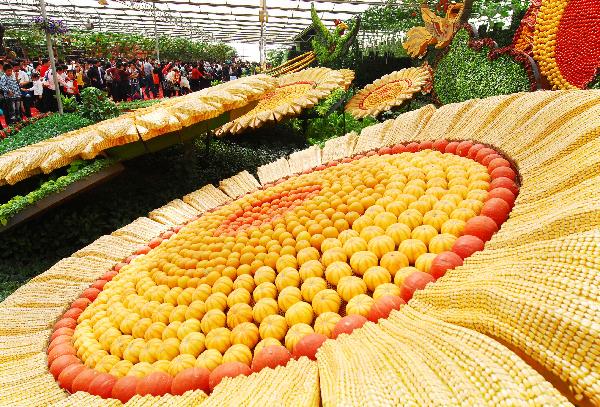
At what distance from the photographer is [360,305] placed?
1486 millimetres

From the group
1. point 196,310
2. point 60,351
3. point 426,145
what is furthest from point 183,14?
point 196,310

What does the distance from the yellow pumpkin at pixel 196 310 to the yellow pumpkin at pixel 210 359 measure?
0.78 feet

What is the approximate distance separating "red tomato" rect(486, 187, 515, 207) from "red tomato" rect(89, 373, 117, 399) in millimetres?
1559

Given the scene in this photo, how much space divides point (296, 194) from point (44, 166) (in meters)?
1.81

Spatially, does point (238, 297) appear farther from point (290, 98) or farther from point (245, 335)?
point (290, 98)

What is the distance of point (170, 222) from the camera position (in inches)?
115

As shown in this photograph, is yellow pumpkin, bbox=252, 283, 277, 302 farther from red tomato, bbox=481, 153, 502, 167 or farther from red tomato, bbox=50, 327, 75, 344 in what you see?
red tomato, bbox=481, 153, 502, 167

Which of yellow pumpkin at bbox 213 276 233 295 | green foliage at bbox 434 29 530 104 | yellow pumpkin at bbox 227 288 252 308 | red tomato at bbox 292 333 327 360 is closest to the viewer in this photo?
red tomato at bbox 292 333 327 360

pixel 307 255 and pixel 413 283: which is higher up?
pixel 413 283

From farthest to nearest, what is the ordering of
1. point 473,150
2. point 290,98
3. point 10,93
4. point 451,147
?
point 10,93 → point 290,98 → point 451,147 → point 473,150

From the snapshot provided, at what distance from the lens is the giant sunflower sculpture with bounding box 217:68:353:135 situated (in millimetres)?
4996

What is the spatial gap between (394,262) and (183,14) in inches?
981

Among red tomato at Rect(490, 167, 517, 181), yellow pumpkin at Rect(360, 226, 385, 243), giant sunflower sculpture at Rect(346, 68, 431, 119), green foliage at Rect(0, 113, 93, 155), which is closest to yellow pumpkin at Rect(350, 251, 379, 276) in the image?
yellow pumpkin at Rect(360, 226, 385, 243)

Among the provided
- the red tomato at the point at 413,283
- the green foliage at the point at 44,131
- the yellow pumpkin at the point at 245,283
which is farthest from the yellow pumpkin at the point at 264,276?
the green foliage at the point at 44,131
